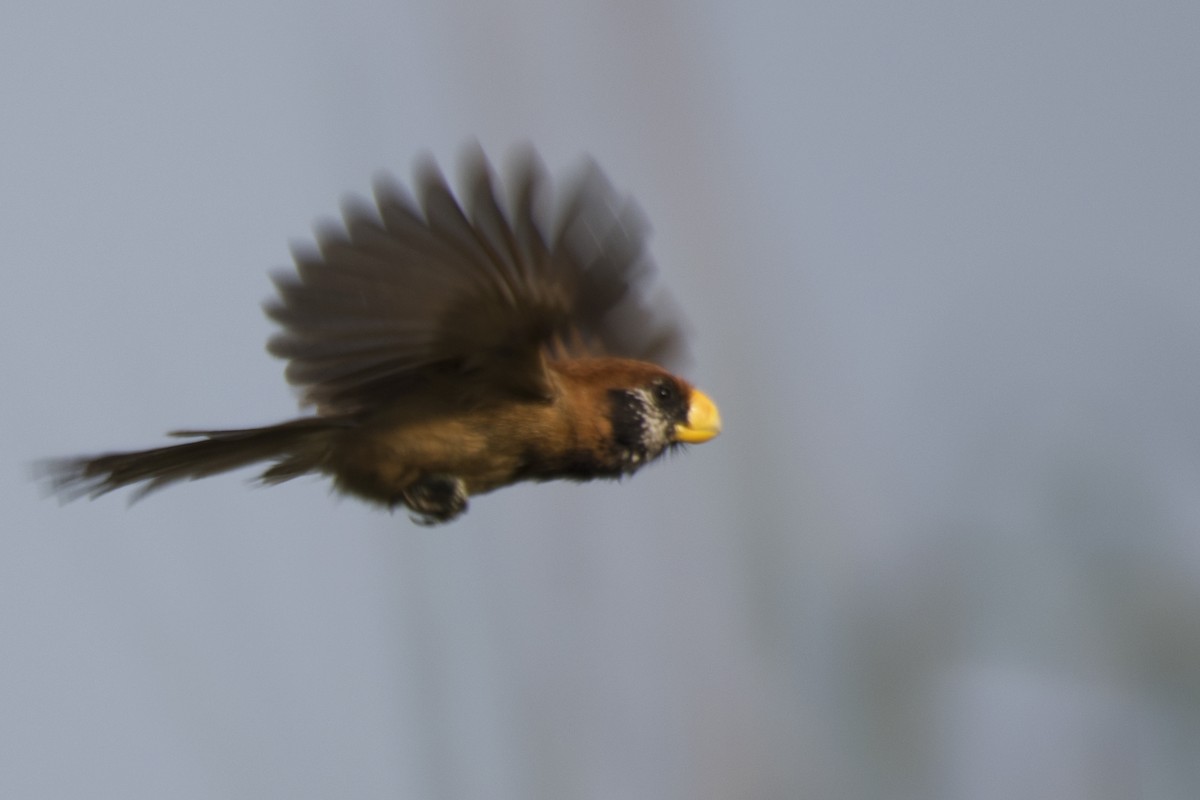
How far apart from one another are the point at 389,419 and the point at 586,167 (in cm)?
68

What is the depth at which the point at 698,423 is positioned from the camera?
3158 mm

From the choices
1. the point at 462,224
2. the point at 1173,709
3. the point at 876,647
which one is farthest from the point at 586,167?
the point at 1173,709

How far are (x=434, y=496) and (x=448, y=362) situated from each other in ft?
0.91

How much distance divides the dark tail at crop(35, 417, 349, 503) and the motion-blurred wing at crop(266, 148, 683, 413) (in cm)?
9

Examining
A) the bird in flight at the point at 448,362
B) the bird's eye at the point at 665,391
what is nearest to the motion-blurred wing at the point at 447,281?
the bird in flight at the point at 448,362

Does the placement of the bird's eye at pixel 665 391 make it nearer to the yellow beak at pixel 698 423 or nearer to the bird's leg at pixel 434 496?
the yellow beak at pixel 698 423

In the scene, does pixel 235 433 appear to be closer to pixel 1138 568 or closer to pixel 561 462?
pixel 561 462

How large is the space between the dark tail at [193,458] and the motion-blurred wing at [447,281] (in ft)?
0.30

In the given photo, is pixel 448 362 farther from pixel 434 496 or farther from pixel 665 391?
pixel 665 391

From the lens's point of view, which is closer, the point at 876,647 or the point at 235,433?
the point at 876,647

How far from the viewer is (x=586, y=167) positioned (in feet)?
→ 8.75

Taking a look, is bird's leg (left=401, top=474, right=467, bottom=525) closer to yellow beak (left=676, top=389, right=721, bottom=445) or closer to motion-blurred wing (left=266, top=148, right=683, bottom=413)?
motion-blurred wing (left=266, top=148, right=683, bottom=413)

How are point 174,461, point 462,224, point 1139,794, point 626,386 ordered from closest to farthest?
point 1139,794
point 462,224
point 174,461
point 626,386

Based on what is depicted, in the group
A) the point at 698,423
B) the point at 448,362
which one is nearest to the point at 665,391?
the point at 698,423
